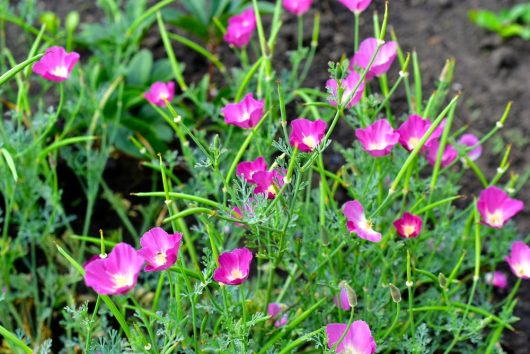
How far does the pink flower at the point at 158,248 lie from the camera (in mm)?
994

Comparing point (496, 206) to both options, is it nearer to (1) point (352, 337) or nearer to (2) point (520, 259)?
(2) point (520, 259)

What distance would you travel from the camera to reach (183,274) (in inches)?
41.3

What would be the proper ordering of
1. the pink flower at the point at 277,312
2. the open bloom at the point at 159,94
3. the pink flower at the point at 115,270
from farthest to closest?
1. the open bloom at the point at 159,94
2. the pink flower at the point at 277,312
3. the pink flower at the point at 115,270

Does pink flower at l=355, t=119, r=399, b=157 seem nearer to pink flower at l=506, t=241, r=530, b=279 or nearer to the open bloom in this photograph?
pink flower at l=506, t=241, r=530, b=279

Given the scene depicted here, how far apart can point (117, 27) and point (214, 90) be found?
327mm

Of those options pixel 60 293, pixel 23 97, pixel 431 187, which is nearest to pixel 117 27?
pixel 23 97

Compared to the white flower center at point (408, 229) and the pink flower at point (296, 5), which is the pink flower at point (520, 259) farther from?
the pink flower at point (296, 5)

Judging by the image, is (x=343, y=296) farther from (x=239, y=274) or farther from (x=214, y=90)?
(x=214, y=90)

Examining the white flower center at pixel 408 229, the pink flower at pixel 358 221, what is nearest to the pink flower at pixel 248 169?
the pink flower at pixel 358 221

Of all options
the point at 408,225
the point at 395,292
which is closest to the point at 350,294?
the point at 395,292

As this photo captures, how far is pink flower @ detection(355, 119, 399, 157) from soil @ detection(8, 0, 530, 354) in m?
0.85

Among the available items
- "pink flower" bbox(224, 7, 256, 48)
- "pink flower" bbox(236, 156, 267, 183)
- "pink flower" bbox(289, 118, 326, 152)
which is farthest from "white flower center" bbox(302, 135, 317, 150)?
"pink flower" bbox(224, 7, 256, 48)

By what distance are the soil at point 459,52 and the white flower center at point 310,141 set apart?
983mm

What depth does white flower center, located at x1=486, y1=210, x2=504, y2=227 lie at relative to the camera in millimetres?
1328
